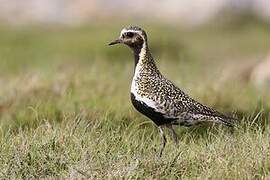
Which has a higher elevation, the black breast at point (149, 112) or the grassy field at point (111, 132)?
the black breast at point (149, 112)

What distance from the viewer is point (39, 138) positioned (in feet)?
20.4

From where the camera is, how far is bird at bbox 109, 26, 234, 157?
6.48 metres

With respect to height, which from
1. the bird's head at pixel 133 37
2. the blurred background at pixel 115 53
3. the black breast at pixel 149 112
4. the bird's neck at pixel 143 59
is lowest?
the blurred background at pixel 115 53

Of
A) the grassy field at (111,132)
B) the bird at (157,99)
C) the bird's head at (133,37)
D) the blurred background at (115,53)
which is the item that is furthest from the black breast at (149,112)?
the blurred background at (115,53)

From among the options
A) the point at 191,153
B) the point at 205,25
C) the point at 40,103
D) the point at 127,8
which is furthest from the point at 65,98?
the point at 127,8

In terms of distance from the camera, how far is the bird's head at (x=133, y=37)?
21.7 feet

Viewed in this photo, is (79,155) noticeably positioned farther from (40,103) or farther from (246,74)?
(246,74)

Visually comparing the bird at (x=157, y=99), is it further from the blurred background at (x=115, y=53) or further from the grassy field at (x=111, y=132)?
the blurred background at (x=115, y=53)

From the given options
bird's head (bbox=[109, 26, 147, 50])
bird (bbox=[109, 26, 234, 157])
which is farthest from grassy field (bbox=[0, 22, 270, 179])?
bird's head (bbox=[109, 26, 147, 50])

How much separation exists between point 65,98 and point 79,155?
2.81 meters

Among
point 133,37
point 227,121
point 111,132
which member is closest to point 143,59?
point 133,37

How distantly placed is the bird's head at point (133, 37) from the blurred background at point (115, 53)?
51.9 inches

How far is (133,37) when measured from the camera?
21.8 ft

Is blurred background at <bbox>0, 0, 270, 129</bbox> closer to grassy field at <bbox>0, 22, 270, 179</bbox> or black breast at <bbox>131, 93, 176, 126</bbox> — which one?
grassy field at <bbox>0, 22, 270, 179</bbox>
